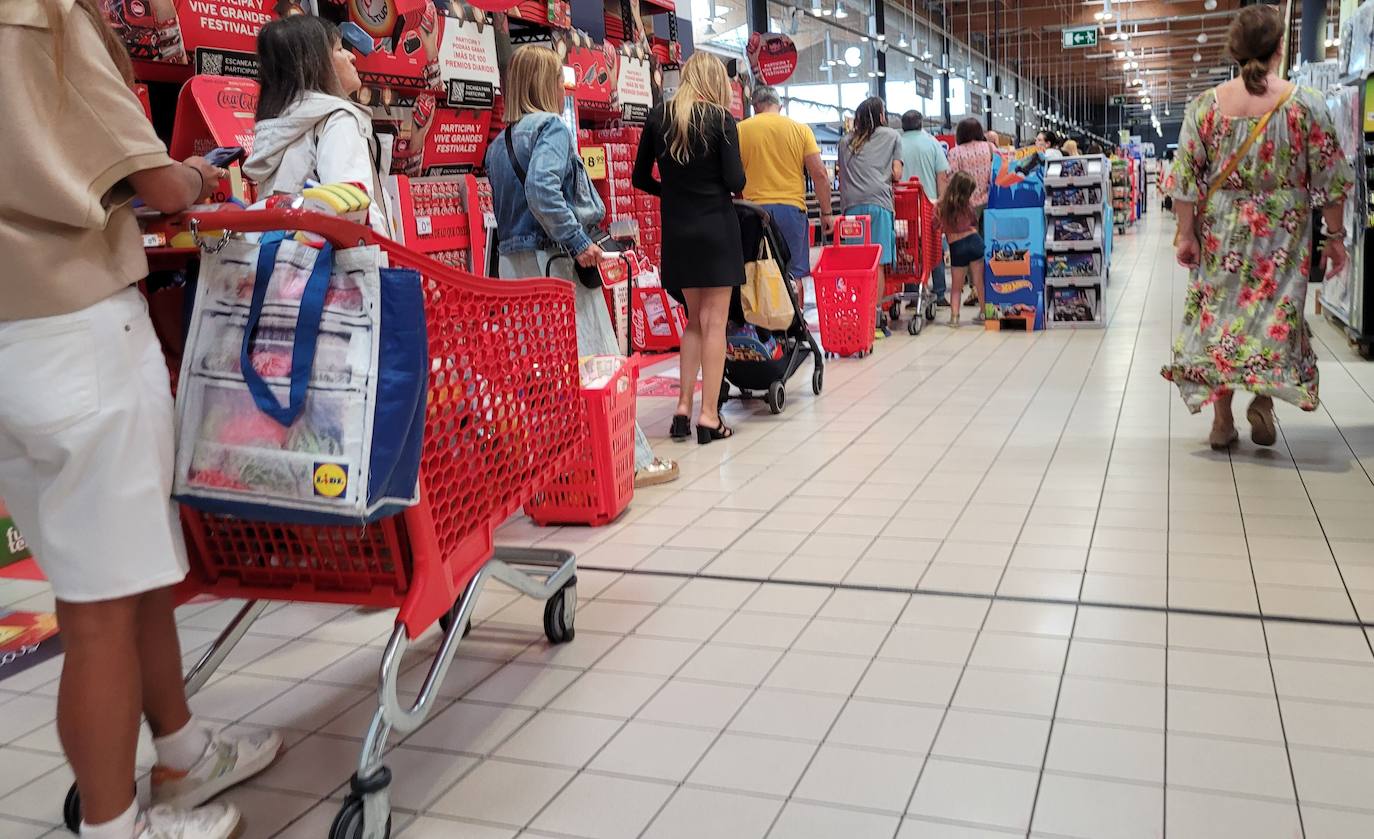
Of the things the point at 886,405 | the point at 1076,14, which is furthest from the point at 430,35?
the point at 1076,14

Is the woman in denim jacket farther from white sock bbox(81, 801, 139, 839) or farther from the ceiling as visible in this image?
the ceiling

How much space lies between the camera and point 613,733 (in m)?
2.52

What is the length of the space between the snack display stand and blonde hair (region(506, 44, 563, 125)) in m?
5.50

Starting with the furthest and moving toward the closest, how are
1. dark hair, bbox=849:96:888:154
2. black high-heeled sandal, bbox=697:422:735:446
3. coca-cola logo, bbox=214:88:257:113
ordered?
dark hair, bbox=849:96:888:154
black high-heeled sandal, bbox=697:422:735:446
coca-cola logo, bbox=214:88:257:113

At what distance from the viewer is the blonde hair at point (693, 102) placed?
4.98 m

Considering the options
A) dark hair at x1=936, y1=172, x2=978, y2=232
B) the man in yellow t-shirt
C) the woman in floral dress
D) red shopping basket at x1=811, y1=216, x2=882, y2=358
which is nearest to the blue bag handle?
the woman in floral dress

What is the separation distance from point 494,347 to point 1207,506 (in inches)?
107

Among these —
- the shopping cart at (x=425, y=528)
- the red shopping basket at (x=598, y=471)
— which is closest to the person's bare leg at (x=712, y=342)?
the red shopping basket at (x=598, y=471)

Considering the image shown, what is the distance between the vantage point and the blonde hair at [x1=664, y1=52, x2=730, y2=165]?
4977 mm

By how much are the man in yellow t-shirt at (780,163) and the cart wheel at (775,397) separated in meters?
0.85

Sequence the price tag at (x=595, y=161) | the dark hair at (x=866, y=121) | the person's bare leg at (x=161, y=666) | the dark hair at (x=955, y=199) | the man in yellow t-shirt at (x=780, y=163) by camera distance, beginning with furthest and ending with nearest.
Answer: the dark hair at (x=955, y=199), the dark hair at (x=866, y=121), the price tag at (x=595, y=161), the man in yellow t-shirt at (x=780, y=163), the person's bare leg at (x=161, y=666)

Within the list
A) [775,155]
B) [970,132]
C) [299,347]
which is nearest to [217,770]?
[299,347]

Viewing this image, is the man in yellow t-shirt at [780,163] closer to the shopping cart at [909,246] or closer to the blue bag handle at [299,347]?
the shopping cart at [909,246]

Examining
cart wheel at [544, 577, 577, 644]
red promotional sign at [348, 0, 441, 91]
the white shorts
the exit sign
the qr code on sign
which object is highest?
the exit sign
